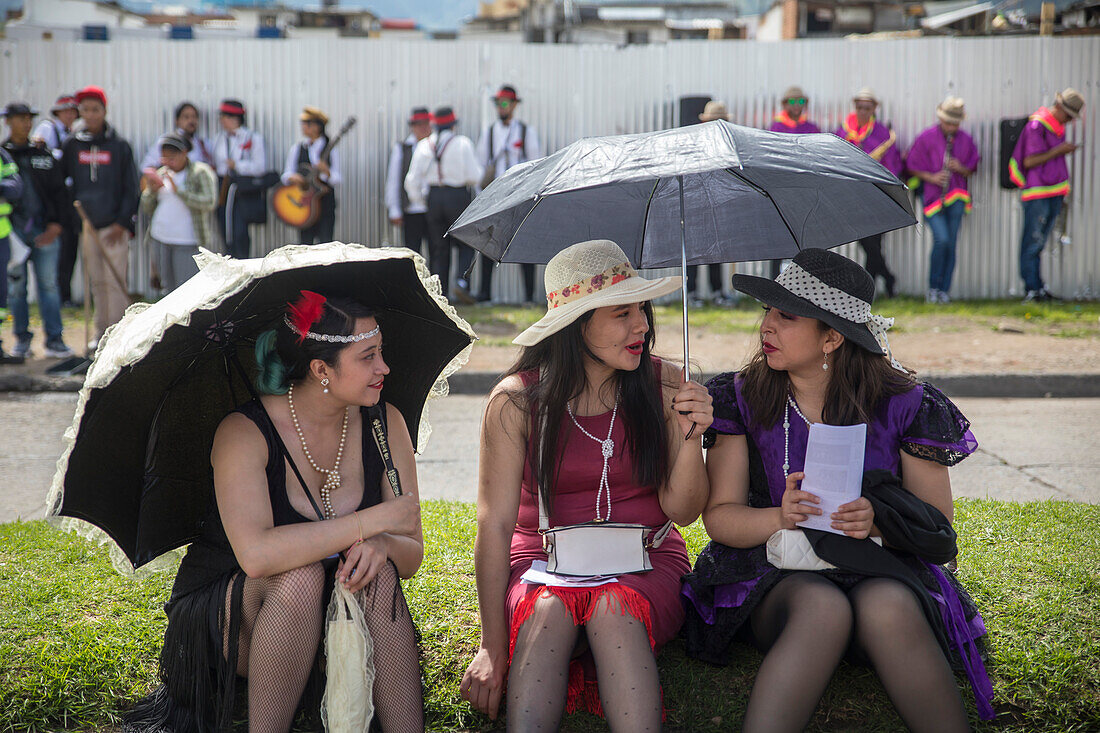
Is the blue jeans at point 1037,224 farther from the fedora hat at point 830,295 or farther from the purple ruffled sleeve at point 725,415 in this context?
the purple ruffled sleeve at point 725,415

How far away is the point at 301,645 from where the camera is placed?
2654 millimetres

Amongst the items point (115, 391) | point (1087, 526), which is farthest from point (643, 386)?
point (1087, 526)

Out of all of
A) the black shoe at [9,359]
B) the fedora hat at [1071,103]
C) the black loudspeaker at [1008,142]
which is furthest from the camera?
the black loudspeaker at [1008,142]

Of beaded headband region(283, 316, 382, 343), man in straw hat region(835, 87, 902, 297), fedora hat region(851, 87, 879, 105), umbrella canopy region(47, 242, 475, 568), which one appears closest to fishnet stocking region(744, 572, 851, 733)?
umbrella canopy region(47, 242, 475, 568)

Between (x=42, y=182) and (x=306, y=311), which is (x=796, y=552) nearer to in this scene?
(x=306, y=311)

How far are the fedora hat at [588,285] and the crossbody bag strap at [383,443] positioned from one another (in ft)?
1.61

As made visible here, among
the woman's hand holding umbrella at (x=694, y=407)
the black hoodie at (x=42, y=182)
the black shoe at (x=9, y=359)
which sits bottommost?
the black shoe at (x=9, y=359)

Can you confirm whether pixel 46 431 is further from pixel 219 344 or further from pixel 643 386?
pixel 643 386

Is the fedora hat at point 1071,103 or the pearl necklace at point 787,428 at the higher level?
the fedora hat at point 1071,103

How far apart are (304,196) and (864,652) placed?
10.6 meters

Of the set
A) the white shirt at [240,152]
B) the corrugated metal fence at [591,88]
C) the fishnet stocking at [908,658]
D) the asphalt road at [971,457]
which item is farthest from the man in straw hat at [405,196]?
the fishnet stocking at [908,658]

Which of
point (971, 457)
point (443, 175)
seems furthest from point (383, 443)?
point (443, 175)

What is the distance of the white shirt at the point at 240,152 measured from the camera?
1227 centimetres

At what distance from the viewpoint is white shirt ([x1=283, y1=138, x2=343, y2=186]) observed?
1220 centimetres
